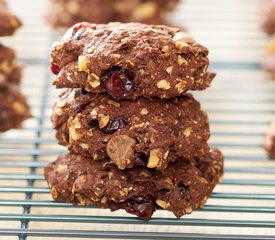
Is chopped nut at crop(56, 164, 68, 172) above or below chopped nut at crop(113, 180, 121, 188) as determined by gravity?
below

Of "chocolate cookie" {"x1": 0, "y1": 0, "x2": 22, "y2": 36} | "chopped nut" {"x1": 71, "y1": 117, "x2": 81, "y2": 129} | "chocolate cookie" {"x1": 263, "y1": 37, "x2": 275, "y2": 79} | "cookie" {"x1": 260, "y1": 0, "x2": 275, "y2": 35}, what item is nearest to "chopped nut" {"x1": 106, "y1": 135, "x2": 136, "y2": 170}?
"chopped nut" {"x1": 71, "y1": 117, "x2": 81, "y2": 129}

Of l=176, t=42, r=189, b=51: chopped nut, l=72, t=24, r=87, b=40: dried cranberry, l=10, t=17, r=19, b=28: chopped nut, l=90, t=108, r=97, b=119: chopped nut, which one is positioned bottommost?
l=90, t=108, r=97, b=119: chopped nut

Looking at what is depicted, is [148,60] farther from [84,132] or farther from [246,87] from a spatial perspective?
[246,87]

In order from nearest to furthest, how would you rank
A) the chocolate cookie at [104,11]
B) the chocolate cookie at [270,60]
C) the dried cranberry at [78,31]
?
the dried cranberry at [78,31] < the chocolate cookie at [270,60] < the chocolate cookie at [104,11]

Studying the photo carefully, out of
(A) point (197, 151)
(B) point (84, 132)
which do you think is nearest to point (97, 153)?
(B) point (84, 132)

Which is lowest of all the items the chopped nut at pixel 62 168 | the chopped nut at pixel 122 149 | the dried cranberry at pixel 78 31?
the chopped nut at pixel 62 168

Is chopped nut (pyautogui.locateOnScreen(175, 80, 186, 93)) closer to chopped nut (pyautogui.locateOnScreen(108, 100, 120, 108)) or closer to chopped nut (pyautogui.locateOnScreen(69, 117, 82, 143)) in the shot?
chopped nut (pyautogui.locateOnScreen(108, 100, 120, 108))

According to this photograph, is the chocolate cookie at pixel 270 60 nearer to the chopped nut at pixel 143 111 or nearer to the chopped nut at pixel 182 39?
the chopped nut at pixel 182 39

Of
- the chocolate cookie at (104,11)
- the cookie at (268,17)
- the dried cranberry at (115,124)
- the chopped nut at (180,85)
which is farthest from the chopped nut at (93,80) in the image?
the cookie at (268,17)
